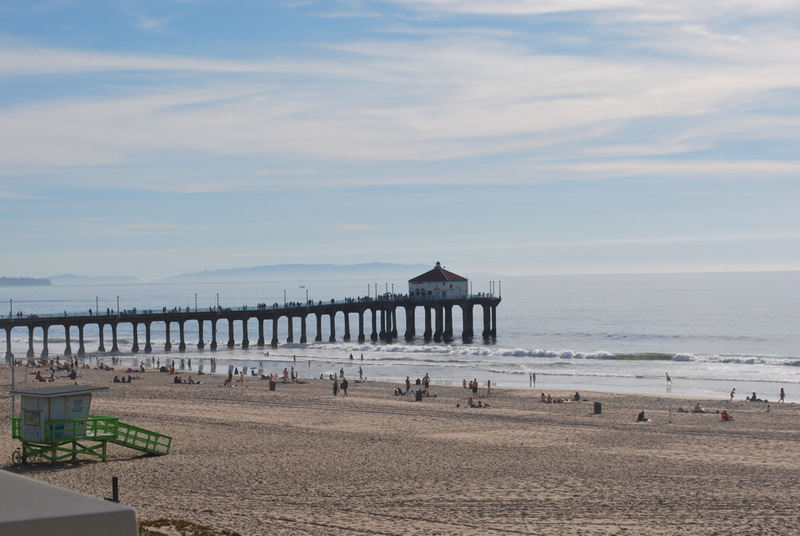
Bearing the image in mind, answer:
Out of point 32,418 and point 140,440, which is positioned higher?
point 32,418

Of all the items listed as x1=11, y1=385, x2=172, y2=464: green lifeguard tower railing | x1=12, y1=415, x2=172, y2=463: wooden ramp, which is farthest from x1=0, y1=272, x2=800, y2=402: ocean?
x1=11, y1=385, x2=172, y2=464: green lifeguard tower railing

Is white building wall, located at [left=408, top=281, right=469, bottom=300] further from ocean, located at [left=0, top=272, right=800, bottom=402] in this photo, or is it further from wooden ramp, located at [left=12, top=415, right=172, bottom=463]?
wooden ramp, located at [left=12, top=415, right=172, bottom=463]

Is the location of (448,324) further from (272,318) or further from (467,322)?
(272,318)

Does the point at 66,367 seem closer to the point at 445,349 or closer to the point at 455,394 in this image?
the point at 455,394

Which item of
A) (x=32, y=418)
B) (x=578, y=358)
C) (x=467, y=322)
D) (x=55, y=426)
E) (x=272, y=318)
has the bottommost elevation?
(x=578, y=358)

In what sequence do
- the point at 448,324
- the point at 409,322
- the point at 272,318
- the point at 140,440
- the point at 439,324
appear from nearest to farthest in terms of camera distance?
the point at 140,440 < the point at 272,318 < the point at 448,324 < the point at 439,324 < the point at 409,322

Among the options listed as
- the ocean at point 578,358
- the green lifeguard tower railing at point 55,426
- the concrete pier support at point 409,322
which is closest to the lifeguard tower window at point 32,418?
the green lifeguard tower railing at point 55,426

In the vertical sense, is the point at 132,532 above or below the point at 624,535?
above

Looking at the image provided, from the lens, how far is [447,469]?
1866 cm

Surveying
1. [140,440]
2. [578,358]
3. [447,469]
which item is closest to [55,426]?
[140,440]

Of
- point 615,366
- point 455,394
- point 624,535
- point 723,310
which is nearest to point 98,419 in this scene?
point 624,535

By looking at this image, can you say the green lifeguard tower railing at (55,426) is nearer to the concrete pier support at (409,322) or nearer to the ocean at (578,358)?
the ocean at (578,358)

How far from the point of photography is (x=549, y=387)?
40.0 metres

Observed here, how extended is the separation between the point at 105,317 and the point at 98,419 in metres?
41.9
